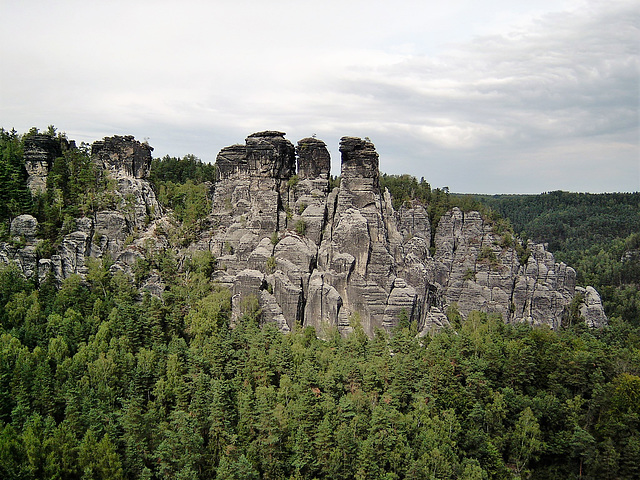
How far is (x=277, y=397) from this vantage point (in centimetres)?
3266

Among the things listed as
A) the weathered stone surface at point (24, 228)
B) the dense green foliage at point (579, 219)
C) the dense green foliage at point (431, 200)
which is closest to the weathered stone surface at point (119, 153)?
the weathered stone surface at point (24, 228)

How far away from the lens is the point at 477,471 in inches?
1096

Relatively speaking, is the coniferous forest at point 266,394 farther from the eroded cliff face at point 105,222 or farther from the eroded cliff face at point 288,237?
the eroded cliff face at point 288,237

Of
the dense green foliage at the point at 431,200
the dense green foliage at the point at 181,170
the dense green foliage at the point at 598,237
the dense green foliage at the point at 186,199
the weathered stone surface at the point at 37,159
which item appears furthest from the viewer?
the dense green foliage at the point at 598,237

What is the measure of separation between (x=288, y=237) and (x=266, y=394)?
792 inches

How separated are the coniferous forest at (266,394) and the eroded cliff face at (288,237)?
6.33 ft

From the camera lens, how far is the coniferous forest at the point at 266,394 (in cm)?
2791

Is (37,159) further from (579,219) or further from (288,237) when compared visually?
(579,219)

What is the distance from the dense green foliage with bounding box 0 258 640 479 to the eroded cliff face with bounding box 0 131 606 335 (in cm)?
269

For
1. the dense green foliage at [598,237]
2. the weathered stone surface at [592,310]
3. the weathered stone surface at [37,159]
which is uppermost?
the weathered stone surface at [37,159]

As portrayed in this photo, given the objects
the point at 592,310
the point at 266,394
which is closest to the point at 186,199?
the point at 266,394

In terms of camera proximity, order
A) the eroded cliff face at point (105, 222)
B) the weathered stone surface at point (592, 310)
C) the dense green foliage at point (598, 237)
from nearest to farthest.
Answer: the eroded cliff face at point (105, 222), the weathered stone surface at point (592, 310), the dense green foliage at point (598, 237)

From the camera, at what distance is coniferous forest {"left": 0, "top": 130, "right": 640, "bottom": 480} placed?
91.6ft

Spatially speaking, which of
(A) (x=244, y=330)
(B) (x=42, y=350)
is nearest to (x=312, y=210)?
(A) (x=244, y=330)
